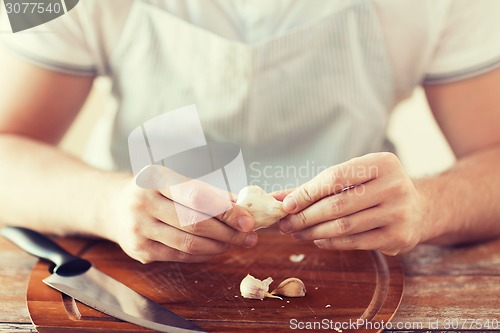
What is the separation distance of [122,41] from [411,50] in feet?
1.33

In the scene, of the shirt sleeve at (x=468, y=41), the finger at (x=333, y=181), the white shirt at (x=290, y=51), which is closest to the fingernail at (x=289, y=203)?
the finger at (x=333, y=181)

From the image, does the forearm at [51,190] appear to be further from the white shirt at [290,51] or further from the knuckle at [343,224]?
the knuckle at [343,224]

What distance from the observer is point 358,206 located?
521mm

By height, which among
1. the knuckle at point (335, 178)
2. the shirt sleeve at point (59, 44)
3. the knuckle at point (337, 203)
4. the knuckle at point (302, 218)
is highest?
the shirt sleeve at point (59, 44)

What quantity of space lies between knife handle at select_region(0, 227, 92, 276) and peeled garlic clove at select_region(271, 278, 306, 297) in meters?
0.20

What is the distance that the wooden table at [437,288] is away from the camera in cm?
51

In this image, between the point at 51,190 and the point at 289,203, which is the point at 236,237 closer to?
the point at 289,203

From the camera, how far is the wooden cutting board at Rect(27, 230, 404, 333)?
19.7 inches

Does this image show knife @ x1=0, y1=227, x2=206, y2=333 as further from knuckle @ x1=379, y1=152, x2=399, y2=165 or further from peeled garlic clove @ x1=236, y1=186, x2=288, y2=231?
knuckle @ x1=379, y1=152, x2=399, y2=165

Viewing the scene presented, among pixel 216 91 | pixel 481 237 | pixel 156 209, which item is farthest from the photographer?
pixel 216 91

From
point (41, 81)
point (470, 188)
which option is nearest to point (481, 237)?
point (470, 188)

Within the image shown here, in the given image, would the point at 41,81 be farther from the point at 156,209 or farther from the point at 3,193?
the point at 156,209

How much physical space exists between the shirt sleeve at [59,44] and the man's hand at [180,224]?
29cm

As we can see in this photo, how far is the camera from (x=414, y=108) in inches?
33.7
